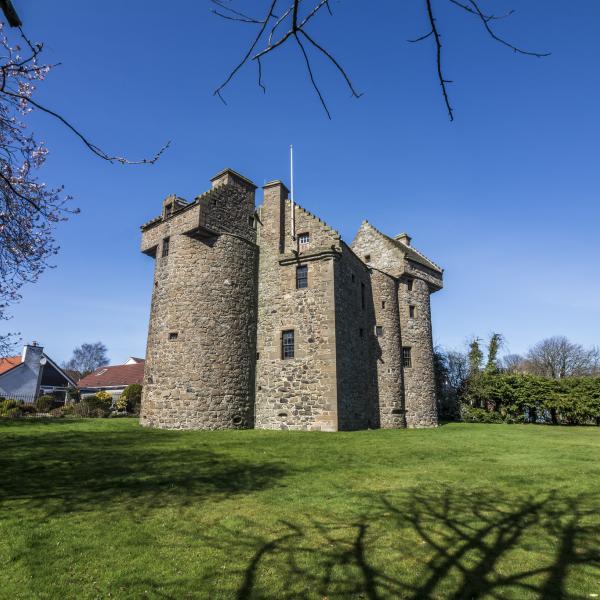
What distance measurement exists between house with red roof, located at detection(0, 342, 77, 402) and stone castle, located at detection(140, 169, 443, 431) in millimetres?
29926

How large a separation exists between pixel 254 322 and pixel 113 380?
32.6m

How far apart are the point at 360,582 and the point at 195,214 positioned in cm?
1792

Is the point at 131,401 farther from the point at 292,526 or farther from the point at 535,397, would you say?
the point at 535,397

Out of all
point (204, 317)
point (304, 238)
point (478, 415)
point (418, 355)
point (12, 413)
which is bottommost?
point (478, 415)

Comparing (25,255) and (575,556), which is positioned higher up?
(25,255)

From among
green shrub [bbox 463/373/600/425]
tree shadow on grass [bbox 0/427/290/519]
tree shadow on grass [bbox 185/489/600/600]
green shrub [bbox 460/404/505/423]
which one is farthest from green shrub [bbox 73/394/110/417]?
green shrub [bbox 463/373/600/425]

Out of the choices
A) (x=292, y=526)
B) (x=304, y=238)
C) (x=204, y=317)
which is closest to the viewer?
(x=292, y=526)

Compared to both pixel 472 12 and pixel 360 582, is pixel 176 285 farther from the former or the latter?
pixel 472 12

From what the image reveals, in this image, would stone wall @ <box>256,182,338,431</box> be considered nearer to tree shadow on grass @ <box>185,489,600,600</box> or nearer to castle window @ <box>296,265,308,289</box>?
castle window @ <box>296,265,308,289</box>

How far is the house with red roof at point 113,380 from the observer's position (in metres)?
45.1

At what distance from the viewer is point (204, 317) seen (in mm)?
19578

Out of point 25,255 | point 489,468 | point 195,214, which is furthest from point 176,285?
point 489,468

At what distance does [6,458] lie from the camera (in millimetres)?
10344

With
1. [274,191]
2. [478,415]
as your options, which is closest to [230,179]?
[274,191]
